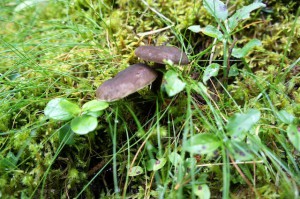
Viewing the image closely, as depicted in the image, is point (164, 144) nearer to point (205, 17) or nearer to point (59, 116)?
point (59, 116)

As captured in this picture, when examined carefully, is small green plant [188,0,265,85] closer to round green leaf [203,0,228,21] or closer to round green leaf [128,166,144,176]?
round green leaf [203,0,228,21]

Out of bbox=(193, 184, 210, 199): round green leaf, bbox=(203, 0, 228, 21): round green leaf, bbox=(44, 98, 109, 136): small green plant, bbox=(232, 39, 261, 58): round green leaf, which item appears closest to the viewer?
bbox=(193, 184, 210, 199): round green leaf

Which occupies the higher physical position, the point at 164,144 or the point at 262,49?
the point at 262,49

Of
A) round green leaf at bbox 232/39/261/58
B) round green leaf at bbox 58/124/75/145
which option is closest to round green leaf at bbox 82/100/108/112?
round green leaf at bbox 58/124/75/145

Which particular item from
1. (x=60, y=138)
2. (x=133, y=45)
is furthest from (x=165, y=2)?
(x=60, y=138)

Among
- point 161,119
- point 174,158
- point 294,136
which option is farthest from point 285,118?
point 161,119

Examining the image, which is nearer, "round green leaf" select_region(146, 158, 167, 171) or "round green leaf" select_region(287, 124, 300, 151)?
"round green leaf" select_region(287, 124, 300, 151)

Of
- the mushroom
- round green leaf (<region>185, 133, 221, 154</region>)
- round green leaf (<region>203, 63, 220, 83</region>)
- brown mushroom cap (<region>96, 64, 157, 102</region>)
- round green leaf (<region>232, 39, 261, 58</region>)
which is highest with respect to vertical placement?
round green leaf (<region>232, 39, 261, 58</region>)
